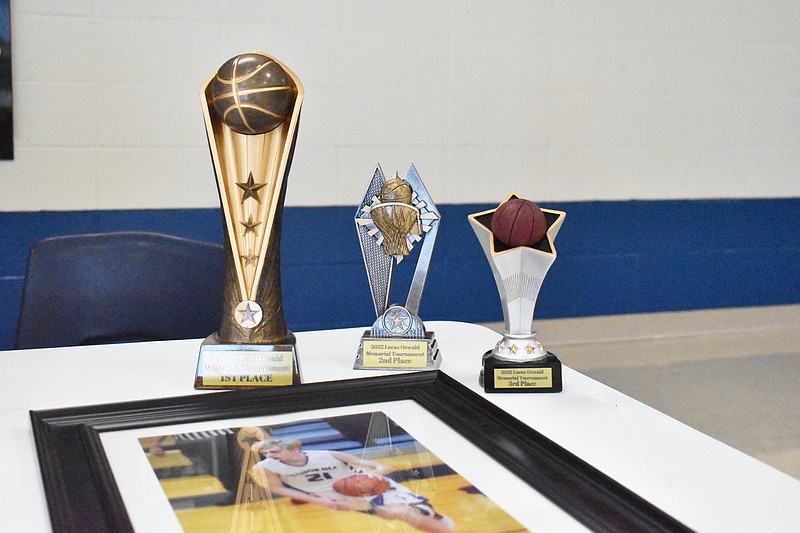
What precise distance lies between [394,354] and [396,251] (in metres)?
0.15

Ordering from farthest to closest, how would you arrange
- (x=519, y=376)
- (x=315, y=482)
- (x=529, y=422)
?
(x=519, y=376) < (x=529, y=422) < (x=315, y=482)

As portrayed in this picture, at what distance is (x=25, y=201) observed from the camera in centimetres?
299

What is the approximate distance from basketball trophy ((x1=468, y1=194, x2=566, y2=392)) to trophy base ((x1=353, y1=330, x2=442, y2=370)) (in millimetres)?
105

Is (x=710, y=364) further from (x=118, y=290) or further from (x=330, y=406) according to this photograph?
(x=330, y=406)

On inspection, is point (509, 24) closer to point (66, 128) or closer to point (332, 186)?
point (332, 186)

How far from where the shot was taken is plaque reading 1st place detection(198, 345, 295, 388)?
1.18 metres

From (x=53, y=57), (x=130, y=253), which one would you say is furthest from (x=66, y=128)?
(x=130, y=253)

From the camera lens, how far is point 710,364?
3742mm

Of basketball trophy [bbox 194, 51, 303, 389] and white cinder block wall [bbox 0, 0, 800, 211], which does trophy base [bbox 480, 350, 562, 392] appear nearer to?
basketball trophy [bbox 194, 51, 303, 389]

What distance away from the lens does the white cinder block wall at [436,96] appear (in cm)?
302

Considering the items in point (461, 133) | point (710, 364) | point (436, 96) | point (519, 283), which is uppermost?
point (436, 96)

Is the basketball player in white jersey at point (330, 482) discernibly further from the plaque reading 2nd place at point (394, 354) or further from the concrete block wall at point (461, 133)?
the concrete block wall at point (461, 133)

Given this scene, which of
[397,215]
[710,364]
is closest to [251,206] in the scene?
[397,215]

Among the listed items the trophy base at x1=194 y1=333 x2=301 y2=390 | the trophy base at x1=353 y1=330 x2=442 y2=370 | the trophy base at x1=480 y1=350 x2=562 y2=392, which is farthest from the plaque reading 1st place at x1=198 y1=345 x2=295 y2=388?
the trophy base at x1=480 y1=350 x2=562 y2=392
